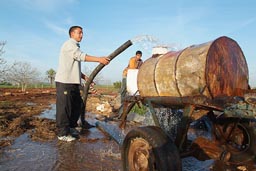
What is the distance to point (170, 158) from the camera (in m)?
2.57

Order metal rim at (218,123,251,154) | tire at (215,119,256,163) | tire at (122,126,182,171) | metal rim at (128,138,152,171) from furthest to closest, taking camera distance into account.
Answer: metal rim at (218,123,251,154) < tire at (215,119,256,163) < metal rim at (128,138,152,171) < tire at (122,126,182,171)

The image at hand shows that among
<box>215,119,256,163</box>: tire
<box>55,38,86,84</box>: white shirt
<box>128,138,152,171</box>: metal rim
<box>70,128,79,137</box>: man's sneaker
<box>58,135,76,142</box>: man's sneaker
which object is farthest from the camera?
<box>70,128,79,137</box>: man's sneaker

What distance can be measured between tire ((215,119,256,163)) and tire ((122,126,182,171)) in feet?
4.36

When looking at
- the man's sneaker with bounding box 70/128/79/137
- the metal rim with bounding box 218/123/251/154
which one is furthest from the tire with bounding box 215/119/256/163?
the man's sneaker with bounding box 70/128/79/137

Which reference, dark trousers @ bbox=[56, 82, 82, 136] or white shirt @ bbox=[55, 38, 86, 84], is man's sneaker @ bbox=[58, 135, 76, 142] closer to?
dark trousers @ bbox=[56, 82, 82, 136]

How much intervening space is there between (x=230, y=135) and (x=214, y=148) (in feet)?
2.34

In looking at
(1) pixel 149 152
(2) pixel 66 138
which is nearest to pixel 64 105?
(2) pixel 66 138

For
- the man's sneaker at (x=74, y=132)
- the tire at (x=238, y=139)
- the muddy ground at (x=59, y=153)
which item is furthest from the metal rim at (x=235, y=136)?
the man's sneaker at (x=74, y=132)

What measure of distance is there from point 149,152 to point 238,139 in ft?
5.50

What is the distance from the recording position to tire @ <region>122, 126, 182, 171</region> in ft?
8.43

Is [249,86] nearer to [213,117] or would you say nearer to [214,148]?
[213,117]

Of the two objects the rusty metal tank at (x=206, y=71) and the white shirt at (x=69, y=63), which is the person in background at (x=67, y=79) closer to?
the white shirt at (x=69, y=63)

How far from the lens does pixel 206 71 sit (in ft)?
9.56

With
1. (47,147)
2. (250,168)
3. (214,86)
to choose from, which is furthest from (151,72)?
(47,147)
